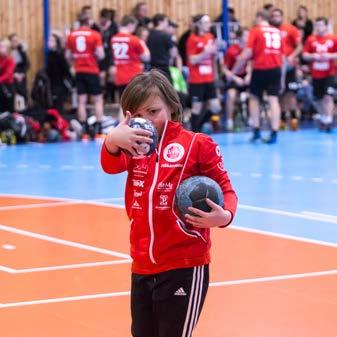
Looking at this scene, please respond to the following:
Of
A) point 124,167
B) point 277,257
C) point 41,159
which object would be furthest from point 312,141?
point 124,167

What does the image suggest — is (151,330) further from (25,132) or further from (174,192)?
(25,132)

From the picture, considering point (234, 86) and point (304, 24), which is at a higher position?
point (304, 24)

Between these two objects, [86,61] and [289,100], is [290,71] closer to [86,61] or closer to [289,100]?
[289,100]

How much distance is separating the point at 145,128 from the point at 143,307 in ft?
2.47

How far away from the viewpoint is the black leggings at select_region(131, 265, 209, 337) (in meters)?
4.15

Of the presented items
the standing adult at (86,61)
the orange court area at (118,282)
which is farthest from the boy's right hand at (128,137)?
the standing adult at (86,61)

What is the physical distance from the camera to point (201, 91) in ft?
63.2

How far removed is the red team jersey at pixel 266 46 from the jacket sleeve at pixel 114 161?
544 inches

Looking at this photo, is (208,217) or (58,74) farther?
(58,74)

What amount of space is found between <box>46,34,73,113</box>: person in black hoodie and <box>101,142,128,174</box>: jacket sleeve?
52.1 feet

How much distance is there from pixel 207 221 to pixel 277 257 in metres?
4.20

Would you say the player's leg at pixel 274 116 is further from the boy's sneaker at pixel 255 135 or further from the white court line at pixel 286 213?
the white court line at pixel 286 213

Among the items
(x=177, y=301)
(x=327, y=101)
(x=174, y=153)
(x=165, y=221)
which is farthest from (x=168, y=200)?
(x=327, y=101)

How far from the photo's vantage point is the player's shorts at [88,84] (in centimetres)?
1928
